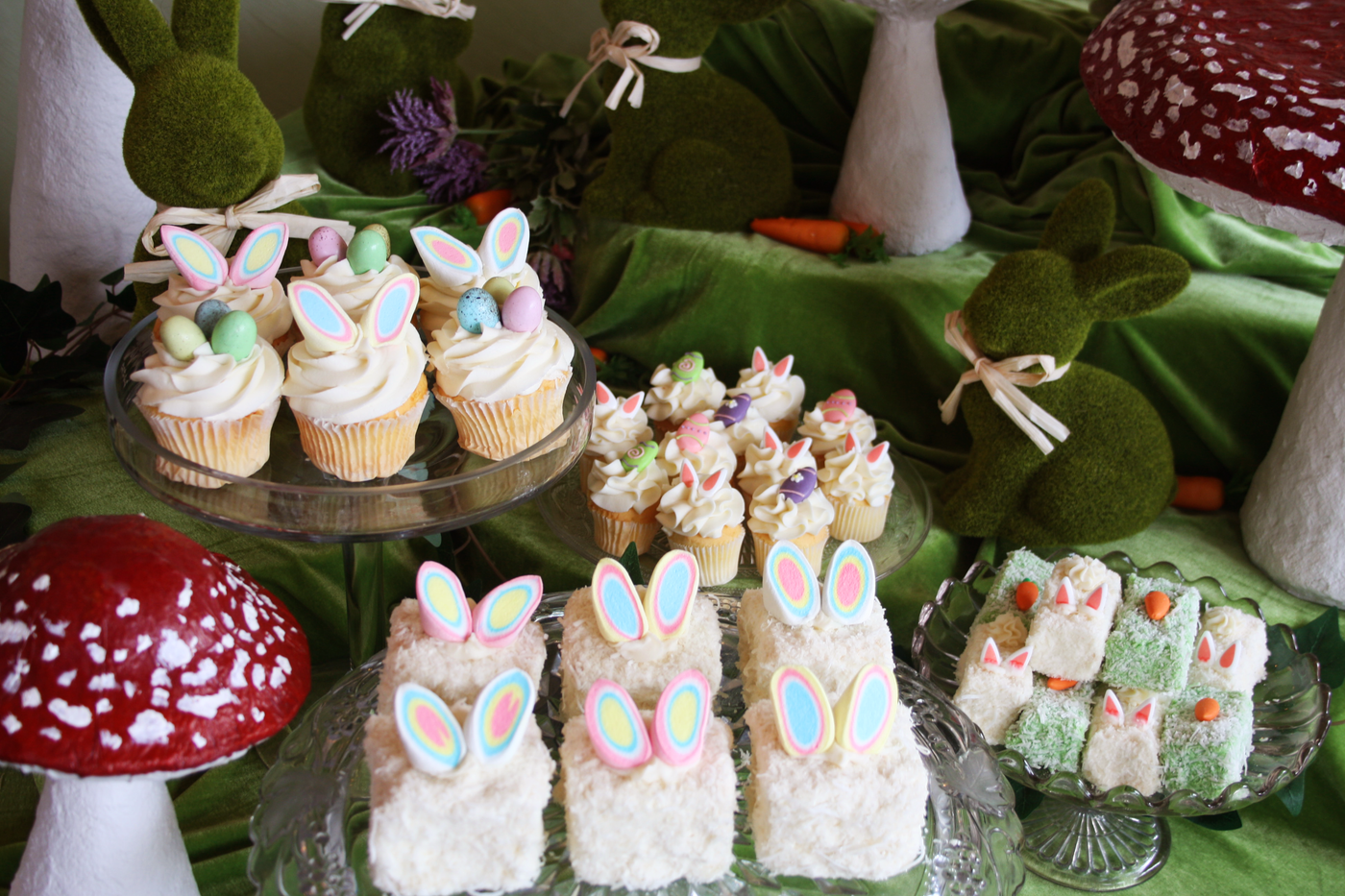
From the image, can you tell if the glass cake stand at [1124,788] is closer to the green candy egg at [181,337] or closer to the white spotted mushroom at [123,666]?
the white spotted mushroom at [123,666]

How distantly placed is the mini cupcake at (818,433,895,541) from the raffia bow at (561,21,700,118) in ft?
2.04

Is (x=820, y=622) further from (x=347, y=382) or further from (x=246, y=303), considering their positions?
(x=246, y=303)

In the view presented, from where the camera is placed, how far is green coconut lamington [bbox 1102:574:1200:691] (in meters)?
0.97

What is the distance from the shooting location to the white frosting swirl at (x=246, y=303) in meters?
0.98

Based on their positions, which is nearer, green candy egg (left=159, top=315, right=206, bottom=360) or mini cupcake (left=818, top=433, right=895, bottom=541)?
green candy egg (left=159, top=315, right=206, bottom=360)

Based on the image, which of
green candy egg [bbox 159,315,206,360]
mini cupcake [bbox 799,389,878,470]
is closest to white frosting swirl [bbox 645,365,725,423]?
mini cupcake [bbox 799,389,878,470]

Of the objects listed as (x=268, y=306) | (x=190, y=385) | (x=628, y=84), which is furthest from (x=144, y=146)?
(x=628, y=84)

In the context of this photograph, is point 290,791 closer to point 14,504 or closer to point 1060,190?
point 14,504

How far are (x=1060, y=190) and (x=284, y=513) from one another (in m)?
1.26

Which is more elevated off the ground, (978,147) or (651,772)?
(978,147)

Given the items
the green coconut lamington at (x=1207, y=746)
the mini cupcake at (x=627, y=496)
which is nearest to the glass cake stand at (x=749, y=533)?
the mini cupcake at (x=627, y=496)

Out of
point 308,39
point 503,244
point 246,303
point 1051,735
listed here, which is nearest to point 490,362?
point 503,244

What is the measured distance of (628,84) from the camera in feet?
4.98

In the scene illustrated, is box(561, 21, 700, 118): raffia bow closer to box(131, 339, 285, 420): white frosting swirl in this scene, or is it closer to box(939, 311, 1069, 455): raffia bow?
box(939, 311, 1069, 455): raffia bow
